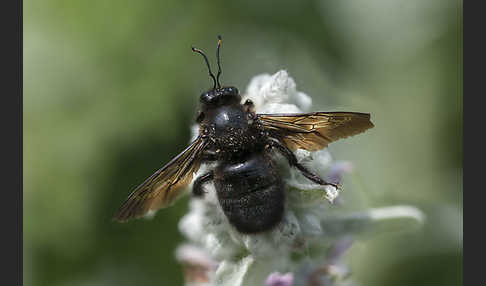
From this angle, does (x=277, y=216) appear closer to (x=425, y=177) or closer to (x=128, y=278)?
(x=128, y=278)

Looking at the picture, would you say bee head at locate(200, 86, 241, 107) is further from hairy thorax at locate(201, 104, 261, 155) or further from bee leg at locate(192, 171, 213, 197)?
bee leg at locate(192, 171, 213, 197)

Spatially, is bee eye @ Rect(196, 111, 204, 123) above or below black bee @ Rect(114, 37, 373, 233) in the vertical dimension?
above

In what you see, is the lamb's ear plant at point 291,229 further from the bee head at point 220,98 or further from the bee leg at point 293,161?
the bee head at point 220,98

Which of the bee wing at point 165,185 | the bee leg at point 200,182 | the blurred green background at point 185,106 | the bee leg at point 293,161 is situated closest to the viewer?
the bee wing at point 165,185

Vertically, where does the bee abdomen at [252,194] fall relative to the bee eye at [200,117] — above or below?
below

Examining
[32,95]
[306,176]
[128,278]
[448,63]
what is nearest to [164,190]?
[306,176]

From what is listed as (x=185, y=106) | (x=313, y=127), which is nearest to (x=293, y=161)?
(x=313, y=127)

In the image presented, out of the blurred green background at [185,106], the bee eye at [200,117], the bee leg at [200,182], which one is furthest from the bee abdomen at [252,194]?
the blurred green background at [185,106]

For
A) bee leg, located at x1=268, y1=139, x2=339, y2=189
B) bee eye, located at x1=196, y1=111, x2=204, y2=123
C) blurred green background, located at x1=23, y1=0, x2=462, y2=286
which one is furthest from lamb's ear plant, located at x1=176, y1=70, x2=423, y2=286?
blurred green background, located at x1=23, y1=0, x2=462, y2=286
